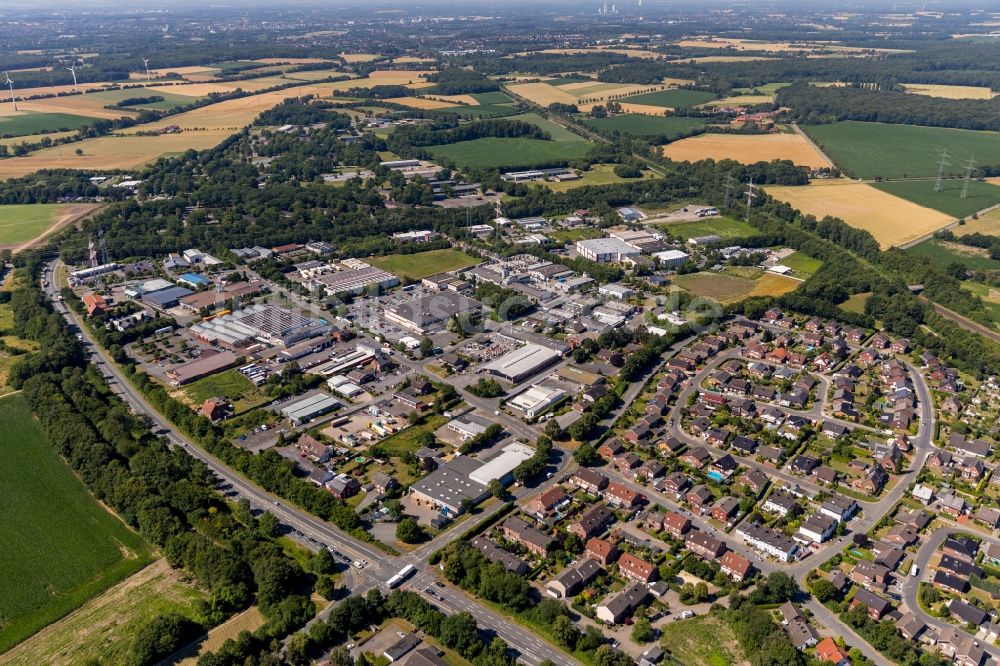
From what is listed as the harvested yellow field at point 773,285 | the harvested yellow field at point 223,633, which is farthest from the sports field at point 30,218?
the harvested yellow field at point 773,285

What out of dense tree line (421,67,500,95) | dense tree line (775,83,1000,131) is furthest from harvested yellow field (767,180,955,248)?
dense tree line (421,67,500,95)

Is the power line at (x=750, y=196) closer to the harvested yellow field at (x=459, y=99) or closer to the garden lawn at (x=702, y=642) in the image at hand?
the garden lawn at (x=702, y=642)

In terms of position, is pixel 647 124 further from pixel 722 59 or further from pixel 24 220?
pixel 24 220

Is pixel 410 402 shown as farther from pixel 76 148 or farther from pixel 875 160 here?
pixel 76 148

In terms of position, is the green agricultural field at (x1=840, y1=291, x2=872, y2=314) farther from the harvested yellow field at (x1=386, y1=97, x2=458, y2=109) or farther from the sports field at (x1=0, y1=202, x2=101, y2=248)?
the harvested yellow field at (x1=386, y1=97, x2=458, y2=109)

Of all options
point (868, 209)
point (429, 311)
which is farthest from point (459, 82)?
point (429, 311)

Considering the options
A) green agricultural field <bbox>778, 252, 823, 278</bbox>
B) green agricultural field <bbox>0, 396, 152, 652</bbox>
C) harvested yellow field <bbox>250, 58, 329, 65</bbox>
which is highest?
harvested yellow field <bbox>250, 58, 329, 65</bbox>
